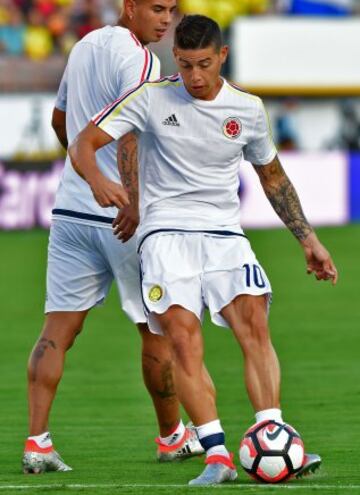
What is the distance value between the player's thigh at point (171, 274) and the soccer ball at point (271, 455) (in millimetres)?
657

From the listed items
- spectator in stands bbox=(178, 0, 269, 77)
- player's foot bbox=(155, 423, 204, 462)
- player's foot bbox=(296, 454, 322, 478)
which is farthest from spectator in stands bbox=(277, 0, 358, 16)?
player's foot bbox=(296, 454, 322, 478)

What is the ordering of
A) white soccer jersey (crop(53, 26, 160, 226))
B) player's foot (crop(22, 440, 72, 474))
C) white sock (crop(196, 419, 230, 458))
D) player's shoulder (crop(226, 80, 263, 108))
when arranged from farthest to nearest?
white soccer jersey (crop(53, 26, 160, 226)) → player's foot (crop(22, 440, 72, 474)) → player's shoulder (crop(226, 80, 263, 108)) → white sock (crop(196, 419, 230, 458))

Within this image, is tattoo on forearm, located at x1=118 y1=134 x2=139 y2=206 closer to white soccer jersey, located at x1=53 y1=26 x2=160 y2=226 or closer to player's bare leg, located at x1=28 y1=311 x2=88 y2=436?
white soccer jersey, located at x1=53 y1=26 x2=160 y2=226

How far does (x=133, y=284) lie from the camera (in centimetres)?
792

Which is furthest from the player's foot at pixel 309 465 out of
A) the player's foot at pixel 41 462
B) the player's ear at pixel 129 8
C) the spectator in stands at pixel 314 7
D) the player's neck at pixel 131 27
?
the spectator in stands at pixel 314 7

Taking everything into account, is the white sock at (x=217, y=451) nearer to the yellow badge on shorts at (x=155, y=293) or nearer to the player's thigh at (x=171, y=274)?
the player's thigh at (x=171, y=274)

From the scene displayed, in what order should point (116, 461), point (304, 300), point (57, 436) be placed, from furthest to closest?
point (304, 300) < point (57, 436) < point (116, 461)

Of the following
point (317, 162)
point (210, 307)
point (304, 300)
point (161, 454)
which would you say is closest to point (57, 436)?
point (161, 454)

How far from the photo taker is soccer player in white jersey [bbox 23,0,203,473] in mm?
7824

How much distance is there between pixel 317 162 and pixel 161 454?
19.6 m

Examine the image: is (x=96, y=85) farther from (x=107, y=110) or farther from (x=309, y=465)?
(x=309, y=465)

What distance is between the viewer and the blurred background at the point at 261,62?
1202 inches

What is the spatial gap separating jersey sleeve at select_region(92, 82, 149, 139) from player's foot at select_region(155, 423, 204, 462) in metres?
1.89

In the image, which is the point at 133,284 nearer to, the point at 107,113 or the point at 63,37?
the point at 107,113
